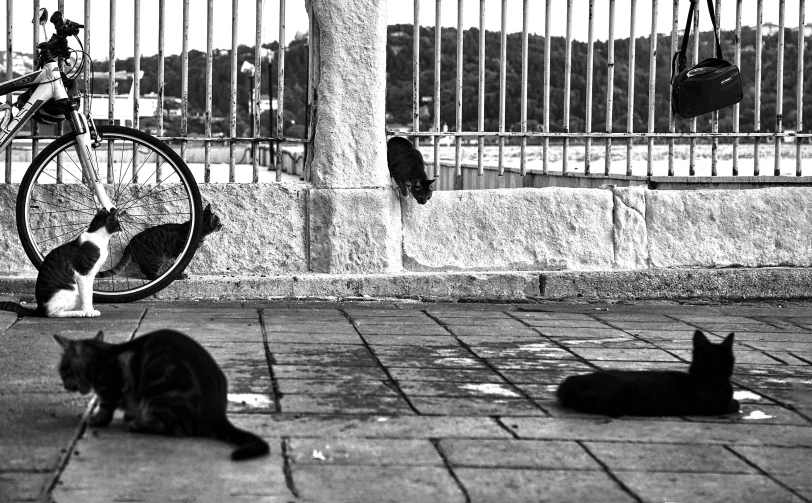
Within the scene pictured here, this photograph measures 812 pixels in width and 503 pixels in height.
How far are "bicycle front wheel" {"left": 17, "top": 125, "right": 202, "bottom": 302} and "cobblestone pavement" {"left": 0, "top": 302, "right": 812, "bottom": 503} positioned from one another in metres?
0.55

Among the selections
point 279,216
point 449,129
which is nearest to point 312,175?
point 279,216

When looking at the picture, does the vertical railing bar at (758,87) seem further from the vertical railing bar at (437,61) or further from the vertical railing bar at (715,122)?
the vertical railing bar at (437,61)

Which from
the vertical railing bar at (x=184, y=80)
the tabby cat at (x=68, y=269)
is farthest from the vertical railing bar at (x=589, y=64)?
the tabby cat at (x=68, y=269)

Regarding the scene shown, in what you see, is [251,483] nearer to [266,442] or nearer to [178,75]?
[266,442]

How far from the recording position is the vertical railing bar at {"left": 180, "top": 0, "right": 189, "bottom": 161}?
6.73 m

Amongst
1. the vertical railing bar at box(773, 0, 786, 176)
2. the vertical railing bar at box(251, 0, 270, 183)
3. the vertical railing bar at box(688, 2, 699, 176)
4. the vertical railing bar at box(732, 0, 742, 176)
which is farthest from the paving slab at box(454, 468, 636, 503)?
the vertical railing bar at box(773, 0, 786, 176)

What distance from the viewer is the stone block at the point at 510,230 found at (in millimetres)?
6887

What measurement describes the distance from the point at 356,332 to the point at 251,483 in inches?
97.7

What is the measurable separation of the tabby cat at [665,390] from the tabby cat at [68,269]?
104 inches

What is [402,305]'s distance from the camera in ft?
21.2

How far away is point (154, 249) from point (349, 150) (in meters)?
1.33

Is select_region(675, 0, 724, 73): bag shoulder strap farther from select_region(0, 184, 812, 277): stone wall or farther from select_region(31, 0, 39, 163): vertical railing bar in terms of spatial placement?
select_region(31, 0, 39, 163): vertical railing bar

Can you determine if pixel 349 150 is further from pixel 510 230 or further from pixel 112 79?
pixel 112 79

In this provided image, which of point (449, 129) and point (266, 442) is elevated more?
point (449, 129)
